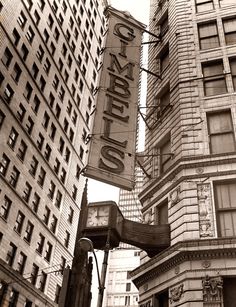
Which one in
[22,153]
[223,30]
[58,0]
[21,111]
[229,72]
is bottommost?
[229,72]

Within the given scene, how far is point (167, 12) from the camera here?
29109 millimetres

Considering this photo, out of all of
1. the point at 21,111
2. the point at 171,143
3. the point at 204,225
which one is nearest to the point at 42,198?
the point at 21,111

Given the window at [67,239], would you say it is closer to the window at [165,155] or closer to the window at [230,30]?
the window at [165,155]

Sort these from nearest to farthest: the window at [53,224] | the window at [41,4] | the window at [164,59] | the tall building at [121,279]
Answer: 1. the window at [164,59]
2. the window at [53,224]
3. the window at [41,4]
4. the tall building at [121,279]

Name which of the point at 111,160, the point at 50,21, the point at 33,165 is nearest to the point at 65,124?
the point at 33,165

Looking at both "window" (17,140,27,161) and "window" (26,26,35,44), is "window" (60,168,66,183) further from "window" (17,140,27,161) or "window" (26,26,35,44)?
"window" (26,26,35,44)

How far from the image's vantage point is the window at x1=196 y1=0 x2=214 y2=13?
86.5 feet

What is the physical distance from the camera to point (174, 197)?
61.0 feet

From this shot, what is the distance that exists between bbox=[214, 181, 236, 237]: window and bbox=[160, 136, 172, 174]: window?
12.0ft

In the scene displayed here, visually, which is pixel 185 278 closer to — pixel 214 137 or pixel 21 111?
pixel 214 137

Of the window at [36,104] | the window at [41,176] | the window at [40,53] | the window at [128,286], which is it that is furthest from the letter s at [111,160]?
the window at [128,286]

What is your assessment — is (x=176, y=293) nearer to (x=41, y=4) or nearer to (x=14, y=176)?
(x=14, y=176)

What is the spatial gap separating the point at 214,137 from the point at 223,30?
8.28m

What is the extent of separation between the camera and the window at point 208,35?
24078mm
